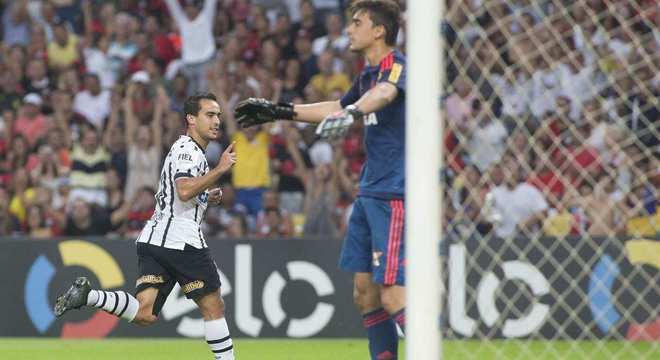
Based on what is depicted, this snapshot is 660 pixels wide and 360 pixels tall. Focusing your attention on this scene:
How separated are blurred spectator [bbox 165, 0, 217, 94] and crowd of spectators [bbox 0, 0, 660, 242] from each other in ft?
0.08

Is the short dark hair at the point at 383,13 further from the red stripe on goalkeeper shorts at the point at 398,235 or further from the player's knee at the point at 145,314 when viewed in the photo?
the player's knee at the point at 145,314

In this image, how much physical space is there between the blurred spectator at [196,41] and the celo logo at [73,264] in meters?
3.09

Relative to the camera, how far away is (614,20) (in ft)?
33.2

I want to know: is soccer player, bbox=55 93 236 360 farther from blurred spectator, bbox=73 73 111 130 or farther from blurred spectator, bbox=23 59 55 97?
blurred spectator, bbox=23 59 55 97

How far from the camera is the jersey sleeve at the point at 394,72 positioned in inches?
266

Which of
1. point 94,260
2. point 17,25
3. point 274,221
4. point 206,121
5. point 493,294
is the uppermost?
point 17,25

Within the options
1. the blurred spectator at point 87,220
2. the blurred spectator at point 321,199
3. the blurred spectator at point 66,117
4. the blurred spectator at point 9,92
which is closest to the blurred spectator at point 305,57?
the blurred spectator at point 321,199

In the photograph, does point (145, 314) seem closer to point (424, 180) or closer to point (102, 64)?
point (424, 180)

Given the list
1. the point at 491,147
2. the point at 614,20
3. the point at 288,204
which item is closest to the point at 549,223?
the point at 491,147

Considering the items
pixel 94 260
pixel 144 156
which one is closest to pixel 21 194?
pixel 144 156

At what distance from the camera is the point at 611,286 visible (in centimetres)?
1163

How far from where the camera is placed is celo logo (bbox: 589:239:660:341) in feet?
35.7

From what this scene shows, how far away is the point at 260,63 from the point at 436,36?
983 cm

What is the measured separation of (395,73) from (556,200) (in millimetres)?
5007
